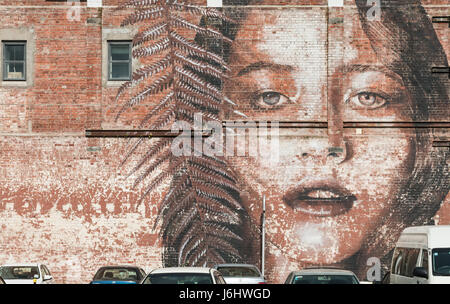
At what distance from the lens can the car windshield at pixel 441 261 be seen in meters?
15.1

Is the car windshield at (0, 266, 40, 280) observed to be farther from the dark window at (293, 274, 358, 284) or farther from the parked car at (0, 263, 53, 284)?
the dark window at (293, 274, 358, 284)

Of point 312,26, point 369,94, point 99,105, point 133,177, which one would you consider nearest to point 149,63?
point 99,105

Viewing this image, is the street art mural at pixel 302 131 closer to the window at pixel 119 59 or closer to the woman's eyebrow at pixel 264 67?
the woman's eyebrow at pixel 264 67

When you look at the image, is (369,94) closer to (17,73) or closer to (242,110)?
(242,110)

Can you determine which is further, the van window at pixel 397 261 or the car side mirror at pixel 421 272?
the van window at pixel 397 261

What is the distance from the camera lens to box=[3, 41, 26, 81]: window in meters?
27.2

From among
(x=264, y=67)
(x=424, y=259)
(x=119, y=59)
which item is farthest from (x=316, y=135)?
(x=424, y=259)

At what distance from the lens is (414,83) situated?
2659 centimetres

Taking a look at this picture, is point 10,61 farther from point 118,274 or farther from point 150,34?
point 118,274

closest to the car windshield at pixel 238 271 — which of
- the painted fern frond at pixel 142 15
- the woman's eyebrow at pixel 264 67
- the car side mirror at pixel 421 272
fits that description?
the car side mirror at pixel 421 272

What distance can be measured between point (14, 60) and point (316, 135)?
10.6 m

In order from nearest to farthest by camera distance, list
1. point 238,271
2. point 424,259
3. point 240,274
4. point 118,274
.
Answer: point 424,259
point 240,274
point 238,271
point 118,274

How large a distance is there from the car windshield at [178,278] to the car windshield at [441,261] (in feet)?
15.9

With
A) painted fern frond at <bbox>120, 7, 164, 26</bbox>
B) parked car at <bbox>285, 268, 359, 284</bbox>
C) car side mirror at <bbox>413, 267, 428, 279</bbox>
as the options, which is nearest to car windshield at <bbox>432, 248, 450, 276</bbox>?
car side mirror at <bbox>413, 267, 428, 279</bbox>
